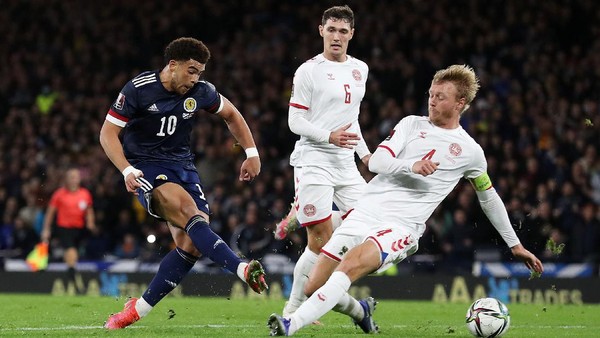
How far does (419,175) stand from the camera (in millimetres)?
7211

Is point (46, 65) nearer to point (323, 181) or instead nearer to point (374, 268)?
point (323, 181)

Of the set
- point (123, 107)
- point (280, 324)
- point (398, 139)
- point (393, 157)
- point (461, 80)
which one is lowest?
point (280, 324)

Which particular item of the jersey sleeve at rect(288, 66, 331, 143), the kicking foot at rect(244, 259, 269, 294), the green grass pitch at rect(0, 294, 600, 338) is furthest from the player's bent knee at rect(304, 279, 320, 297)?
the jersey sleeve at rect(288, 66, 331, 143)

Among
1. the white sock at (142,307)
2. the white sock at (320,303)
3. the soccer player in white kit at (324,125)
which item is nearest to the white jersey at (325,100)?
the soccer player in white kit at (324,125)

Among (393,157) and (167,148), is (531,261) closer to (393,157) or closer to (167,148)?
(393,157)

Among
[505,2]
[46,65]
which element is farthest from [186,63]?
[46,65]

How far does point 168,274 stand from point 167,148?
969 millimetres

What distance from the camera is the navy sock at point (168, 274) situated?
7.98 meters

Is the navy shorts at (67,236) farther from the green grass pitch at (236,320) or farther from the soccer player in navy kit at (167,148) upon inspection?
the soccer player in navy kit at (167,148)

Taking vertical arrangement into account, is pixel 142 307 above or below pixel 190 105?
below

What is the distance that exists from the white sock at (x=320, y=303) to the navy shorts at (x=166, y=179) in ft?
5.31

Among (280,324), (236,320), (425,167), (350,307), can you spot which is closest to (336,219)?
(236,320)

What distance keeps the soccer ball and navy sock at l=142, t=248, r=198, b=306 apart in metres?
2.17

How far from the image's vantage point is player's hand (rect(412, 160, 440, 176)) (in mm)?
6758
